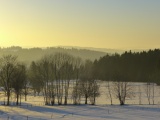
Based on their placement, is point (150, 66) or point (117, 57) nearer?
point (150, 66)

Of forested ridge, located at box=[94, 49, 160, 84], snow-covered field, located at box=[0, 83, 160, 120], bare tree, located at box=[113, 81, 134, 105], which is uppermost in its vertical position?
forested ridge, located at box=[94, 49, 160, 84]

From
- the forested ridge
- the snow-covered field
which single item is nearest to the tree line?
the snow-covered field

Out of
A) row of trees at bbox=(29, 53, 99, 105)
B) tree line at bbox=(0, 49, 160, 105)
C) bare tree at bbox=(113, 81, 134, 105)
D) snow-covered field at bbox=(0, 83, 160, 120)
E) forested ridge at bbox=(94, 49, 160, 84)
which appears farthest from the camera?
forested ridge at bbox=(94, 49, 160, 84)

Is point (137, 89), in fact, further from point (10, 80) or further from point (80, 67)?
point (10, 80)

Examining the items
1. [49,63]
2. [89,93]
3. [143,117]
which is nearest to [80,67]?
[49,63]

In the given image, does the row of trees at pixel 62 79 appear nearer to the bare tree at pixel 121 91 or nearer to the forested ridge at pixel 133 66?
the bare tree at pixel 121 91

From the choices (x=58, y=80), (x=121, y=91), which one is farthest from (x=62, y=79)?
(x=121, y=91)

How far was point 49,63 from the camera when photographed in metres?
89.9

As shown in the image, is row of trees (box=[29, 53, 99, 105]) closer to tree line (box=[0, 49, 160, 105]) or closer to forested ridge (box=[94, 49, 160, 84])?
tree line (box=[0, 49, 160, 105])

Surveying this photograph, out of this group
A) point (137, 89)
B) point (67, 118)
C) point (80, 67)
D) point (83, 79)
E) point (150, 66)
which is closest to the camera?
point (67, 118)

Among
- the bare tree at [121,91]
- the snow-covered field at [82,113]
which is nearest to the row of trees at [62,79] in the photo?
the bare tree at [121,91]

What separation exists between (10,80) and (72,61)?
2059 cm

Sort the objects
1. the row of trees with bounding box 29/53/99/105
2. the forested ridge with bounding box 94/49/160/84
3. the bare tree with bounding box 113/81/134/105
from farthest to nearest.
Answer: the forested ridge with bounding box 94/49/160/84, the row of trees with bounding box 29/53/99/105, the bare tree with bounding box 113/81/134/105

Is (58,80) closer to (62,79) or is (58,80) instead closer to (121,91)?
(62,79)
